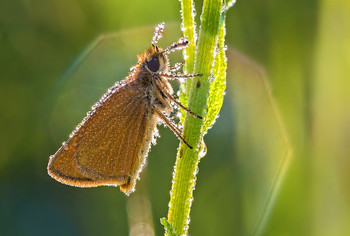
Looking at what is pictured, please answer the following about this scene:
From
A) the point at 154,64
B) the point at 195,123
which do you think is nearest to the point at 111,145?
the point at 154,64

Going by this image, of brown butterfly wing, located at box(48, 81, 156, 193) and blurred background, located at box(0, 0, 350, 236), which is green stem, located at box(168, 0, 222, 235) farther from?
blurred background, located at box(0, 0, 350, 236)

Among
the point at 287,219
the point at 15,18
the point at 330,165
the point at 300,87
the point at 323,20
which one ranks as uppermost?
the point at 15,18

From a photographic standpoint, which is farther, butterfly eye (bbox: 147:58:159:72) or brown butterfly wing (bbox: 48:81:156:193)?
butterfly eye (bbox: 147:58:159:72)

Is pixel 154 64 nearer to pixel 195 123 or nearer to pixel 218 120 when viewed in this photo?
pixel 195 123

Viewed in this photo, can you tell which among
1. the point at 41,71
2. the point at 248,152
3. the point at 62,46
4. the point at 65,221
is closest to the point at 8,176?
the point at 65,221

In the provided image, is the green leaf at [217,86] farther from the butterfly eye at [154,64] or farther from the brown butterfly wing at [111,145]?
the butterfly eye at [154,64]

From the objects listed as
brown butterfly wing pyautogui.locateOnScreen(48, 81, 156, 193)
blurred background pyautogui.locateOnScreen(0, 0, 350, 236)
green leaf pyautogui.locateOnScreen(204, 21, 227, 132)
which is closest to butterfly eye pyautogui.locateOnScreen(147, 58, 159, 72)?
brown butterfly wing pyautogui.locateOnScreen(48, 81, 156, 193)

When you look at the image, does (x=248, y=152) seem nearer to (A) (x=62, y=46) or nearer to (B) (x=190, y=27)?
(A) (x=62, y=46)
